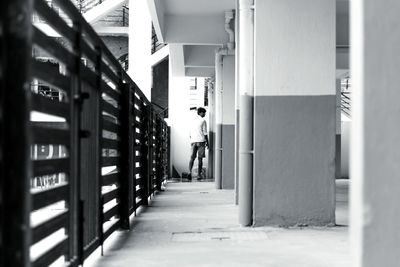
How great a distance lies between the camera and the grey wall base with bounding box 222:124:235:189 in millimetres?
11580

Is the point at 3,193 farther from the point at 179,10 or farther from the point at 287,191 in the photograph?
the point at 179,10

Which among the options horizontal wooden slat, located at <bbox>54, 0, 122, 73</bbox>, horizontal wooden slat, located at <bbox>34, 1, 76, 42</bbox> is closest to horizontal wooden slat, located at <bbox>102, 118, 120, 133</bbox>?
horizontal wooden slat, located at <bbox>54, 0, 122, 73</bbox>

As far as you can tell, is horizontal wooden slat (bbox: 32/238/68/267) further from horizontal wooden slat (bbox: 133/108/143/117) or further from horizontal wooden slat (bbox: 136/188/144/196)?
horizontal wooden slat (bbox: 136/188/144/196)

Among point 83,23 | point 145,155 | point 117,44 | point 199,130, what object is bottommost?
point 145,155

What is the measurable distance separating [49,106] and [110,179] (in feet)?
6.47

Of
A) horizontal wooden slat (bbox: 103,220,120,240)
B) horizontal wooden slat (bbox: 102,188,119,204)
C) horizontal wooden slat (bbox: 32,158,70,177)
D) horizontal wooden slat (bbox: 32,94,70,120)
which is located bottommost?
horizontal wooden slat (bbox: 103,220,120,240)

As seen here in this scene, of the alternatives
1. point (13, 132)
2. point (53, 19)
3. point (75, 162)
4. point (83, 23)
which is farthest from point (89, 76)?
point (13, 132)

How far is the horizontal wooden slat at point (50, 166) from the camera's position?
2.44 m

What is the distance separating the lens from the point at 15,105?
128cm

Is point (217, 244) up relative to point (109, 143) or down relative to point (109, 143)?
down

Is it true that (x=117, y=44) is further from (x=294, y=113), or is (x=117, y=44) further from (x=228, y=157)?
(x=294, y=113)

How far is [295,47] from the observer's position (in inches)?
233

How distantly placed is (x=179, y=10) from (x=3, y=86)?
10.2 metres
